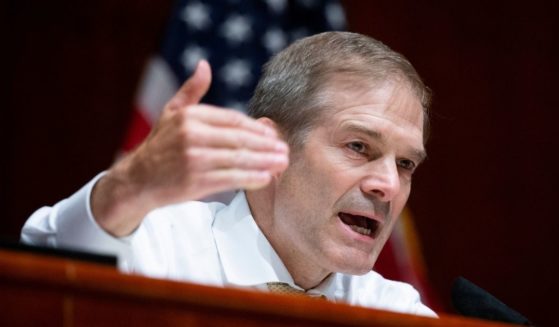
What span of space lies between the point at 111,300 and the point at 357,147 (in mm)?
1026

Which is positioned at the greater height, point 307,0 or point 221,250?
point 307,0

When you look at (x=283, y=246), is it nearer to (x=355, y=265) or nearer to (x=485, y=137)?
(x=355, y=265)

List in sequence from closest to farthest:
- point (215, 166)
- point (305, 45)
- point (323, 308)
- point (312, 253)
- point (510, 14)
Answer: point (323, 308) → point (215, 166) → point (312, 253) → point (305, 45) → point (510, 14)

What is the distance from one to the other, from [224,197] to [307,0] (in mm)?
832

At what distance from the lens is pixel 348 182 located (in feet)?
6.15

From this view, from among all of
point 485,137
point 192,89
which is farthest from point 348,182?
point 485,137

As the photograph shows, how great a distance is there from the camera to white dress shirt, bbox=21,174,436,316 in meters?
1.79

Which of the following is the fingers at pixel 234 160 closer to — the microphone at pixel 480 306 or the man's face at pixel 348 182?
the microphone at pixel 480 306

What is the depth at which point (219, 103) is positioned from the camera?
316 centimetres

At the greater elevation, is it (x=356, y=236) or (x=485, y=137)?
(x=356, y=236)

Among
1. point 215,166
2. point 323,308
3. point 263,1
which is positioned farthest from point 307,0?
point 323,308

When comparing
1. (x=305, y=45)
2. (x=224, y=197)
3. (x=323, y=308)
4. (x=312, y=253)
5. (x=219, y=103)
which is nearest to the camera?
(x=323, y=308)

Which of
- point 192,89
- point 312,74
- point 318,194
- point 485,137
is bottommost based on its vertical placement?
point 485,137

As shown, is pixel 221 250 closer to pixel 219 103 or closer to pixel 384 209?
pixel 384 209
